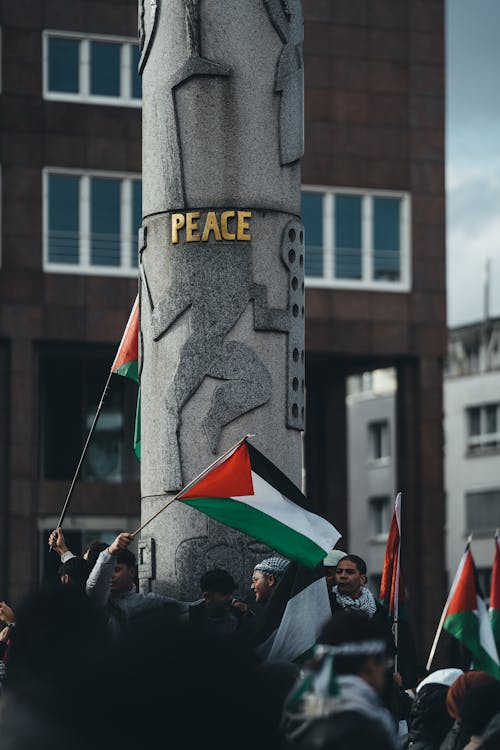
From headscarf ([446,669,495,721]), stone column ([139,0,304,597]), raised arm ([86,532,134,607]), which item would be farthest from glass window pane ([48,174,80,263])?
headscarf ([446,669,495,721])

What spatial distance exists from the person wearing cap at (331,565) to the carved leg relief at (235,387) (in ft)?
6.90

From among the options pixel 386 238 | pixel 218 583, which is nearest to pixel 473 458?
pixel 386 238

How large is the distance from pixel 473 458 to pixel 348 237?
3801 centimetres

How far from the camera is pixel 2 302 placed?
128ft

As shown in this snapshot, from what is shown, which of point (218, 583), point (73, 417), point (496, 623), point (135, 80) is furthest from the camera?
point (73, 417)

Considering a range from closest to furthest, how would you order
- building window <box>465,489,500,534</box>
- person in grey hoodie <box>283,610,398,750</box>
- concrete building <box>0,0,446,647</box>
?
person in grey hoodie <box>283,610,398,750</box>
concrete building <box>0,0,446,647</box>
building window <box>465,489,500,534</box>

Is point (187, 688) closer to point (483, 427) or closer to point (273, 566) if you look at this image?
point (273, 566)

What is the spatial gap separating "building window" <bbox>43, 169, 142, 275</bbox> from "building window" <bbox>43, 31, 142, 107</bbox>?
5.58ft

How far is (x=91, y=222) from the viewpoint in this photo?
130ft

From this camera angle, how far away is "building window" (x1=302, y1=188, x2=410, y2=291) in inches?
1613

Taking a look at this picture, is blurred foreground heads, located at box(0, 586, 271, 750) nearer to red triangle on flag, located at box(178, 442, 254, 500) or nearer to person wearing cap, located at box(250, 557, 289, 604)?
person wearing cap, located at box(250, 557, 289, 604)

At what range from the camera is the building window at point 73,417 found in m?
40.7

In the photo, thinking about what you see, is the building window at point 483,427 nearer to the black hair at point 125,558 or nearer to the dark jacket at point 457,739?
the black hair at point 125,558

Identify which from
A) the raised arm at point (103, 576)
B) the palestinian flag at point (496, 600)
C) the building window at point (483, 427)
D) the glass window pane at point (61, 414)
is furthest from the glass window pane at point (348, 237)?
the building window at point (483, 427)
